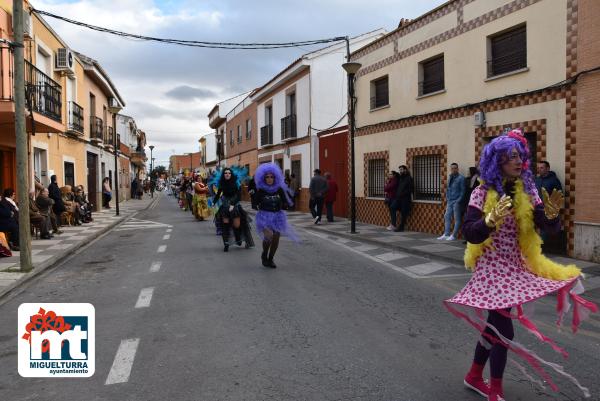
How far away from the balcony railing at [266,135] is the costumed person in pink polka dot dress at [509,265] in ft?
81.2

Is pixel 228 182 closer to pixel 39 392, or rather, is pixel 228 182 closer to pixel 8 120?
pixel 8 120

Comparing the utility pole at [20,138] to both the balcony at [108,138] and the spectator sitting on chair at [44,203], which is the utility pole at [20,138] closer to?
the spectator sitting on chair at [44,203]

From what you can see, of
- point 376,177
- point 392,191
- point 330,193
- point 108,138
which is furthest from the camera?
point 108,138

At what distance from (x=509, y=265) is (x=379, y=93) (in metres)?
13.2

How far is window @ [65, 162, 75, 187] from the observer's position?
2030 centimetres

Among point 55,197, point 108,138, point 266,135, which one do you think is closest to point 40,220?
point 55,197

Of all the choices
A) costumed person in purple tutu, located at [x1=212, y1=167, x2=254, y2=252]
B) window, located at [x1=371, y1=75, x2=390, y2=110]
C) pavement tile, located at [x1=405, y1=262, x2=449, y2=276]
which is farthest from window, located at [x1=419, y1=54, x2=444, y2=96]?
costumed person in purple tutu, located at [x1=212, y1=167, x2=254, y2=252]

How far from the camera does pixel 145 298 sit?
6.30 m

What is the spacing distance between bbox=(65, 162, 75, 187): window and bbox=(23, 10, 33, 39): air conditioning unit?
6632 mm

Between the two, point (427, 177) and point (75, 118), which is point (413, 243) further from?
point (75, 118)

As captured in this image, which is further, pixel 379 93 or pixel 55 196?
pixel 379 93

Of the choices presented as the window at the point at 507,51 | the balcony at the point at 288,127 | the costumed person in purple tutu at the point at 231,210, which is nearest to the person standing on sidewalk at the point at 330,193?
the costumed person in purple tutu at the point at 231,210

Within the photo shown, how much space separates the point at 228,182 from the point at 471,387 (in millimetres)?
7783

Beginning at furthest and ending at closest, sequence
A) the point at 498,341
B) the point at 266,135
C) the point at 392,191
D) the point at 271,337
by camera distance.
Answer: the point at 266,135 < the point at 392,191 < the point at 271,337 < the point at 498,341
